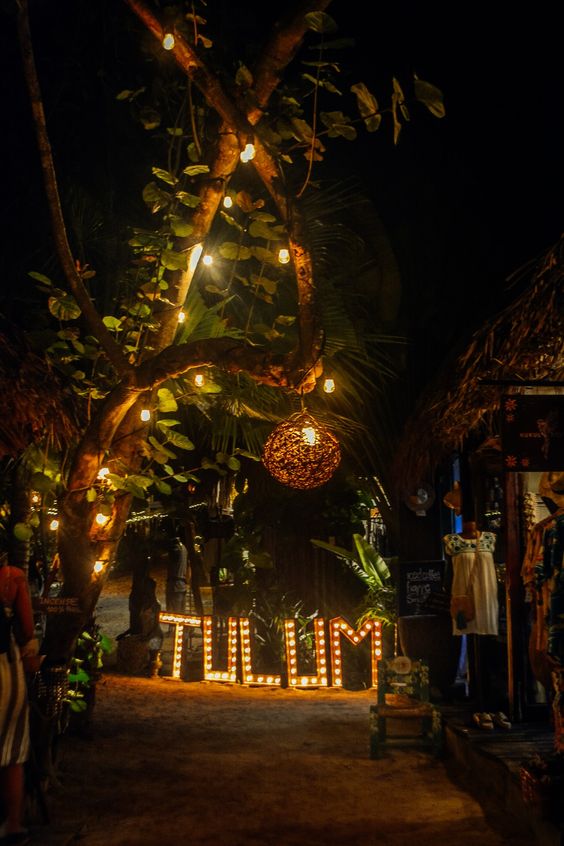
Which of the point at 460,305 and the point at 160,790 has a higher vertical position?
the point at 460,305

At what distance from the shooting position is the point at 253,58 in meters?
5.41

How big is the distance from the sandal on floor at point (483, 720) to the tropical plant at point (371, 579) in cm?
498

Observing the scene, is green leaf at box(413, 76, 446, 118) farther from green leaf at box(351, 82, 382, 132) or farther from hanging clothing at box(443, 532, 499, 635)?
hanging clothing at box(443, 532, 499, 635)

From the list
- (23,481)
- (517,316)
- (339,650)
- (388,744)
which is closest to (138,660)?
(339,650)

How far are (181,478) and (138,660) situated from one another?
6970mm

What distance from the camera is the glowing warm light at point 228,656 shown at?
10.8 meters

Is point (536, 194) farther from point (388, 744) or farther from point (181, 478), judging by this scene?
point (388, 744)

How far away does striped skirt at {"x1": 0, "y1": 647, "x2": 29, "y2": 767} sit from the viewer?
13.5 feet

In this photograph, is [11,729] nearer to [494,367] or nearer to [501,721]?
[501,721]

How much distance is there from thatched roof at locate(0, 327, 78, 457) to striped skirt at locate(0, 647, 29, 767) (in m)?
1.75

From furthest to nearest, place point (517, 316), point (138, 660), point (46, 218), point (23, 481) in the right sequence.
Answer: point (138, 660) < point (23, 481) < point (46, 218) < point (517, 316)

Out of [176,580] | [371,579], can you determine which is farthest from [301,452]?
[176,580]

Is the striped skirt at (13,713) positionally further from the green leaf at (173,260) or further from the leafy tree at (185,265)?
the green leaf at (173,260)

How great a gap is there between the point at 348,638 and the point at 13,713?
273 inches
